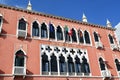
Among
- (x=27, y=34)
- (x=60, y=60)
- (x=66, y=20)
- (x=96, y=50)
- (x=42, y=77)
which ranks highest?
(x=66, y=20)

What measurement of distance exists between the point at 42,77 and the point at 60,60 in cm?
248

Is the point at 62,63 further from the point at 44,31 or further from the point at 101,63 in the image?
the point at 101,63

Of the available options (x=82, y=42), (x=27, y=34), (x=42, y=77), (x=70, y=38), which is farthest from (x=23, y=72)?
(x=82, y=42)

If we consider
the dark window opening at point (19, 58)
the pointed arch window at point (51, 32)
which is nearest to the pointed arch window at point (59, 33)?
the pointed arch window at point (51, 32)

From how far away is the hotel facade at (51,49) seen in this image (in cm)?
1331

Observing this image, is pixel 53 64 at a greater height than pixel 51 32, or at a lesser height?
lesser

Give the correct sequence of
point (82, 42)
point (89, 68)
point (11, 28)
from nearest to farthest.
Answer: point (11, 28) → point (89, 68) → point (82, 42)

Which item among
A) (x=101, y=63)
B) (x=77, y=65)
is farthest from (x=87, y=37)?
(x=77, y=65)

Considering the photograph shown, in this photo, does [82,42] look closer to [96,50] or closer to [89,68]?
[96,50]

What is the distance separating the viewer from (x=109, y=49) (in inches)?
746

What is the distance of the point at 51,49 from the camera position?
15102 millimetres

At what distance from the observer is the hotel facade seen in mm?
13312

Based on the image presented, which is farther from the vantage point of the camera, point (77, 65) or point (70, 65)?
point (77, 65)

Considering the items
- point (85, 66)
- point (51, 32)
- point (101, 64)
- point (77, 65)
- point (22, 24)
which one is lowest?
point (85, 66)
